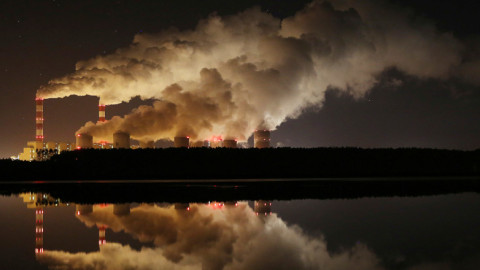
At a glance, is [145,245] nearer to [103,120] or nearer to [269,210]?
[269,210]

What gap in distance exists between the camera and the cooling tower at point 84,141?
64312 mm

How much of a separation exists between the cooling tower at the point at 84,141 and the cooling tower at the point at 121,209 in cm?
4548

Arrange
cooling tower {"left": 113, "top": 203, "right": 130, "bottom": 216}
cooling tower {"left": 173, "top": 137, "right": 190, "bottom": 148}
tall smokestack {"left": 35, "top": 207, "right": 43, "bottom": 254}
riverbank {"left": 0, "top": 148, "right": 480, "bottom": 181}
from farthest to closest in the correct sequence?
cooling tower {"left": 173, "top": 137, "right": 190, "bottom": 148} → riverbank {"left": 0, "top": 148, "right": 480, "bottom": 181} → cooling tower {"left": 113, "top": 203, "right": 130, "bottom": 216} → tall smokestack {"left": 35, "top": 207, "right": 43, "bottom": 254}

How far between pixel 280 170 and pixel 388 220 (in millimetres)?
30487

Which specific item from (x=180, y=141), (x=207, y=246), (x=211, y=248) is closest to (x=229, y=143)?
(x=180, y=141)

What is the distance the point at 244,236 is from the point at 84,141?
54.8m

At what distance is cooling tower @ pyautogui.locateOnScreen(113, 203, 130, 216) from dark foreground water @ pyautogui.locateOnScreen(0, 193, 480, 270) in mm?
36

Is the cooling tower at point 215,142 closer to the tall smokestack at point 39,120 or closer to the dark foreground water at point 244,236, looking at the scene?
the tall smokestack at point 39,120

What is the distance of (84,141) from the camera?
64625 mm

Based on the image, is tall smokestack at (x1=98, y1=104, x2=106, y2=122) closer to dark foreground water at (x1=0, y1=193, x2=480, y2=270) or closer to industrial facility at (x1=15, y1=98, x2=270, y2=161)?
industrial facility at (x1=15, y1=98, x2=270, y2=161)

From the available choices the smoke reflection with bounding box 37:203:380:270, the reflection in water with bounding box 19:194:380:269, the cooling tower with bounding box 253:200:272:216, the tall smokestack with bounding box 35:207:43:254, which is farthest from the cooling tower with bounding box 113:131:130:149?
the smoke reflection with bounding box 37:203:380:270

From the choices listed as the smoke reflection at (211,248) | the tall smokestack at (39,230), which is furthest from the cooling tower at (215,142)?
the smoke reflection at (211,248)

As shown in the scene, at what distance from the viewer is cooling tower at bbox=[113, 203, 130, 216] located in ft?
59.6

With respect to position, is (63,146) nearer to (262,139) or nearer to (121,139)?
(121,139)
